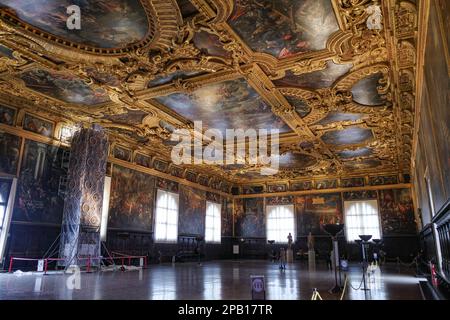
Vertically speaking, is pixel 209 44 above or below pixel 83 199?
above

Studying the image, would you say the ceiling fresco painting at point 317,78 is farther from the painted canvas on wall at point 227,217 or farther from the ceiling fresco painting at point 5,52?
the painted canvas on wall at point 227,217

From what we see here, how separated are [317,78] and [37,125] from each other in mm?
11090

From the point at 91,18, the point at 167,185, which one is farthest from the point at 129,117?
the point at 167,185

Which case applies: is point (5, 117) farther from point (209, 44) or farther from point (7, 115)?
point (209, 44)

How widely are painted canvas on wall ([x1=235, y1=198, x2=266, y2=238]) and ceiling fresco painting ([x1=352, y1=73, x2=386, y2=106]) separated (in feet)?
56.0

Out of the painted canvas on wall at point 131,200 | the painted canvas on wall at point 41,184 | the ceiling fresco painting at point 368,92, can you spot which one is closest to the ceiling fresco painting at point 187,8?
the ceiling fresco painting at point 368,92

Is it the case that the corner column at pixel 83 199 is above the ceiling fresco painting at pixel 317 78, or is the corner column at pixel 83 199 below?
below

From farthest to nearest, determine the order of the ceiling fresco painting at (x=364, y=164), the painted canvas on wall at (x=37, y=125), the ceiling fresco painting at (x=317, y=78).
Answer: the ceiling fresco painting at (x=364, y=164), the painted canvas on wall at (x=37, y=125), the ceiling fresco painting at (x=317, y=78)

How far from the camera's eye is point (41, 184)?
1352cm

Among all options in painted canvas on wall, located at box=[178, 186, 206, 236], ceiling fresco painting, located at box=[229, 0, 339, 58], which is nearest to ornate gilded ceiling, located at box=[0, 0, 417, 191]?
ceiling fresco painting, located at box=[229, 0, 339, 58]

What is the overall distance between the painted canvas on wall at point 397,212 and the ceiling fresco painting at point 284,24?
18.4 metres

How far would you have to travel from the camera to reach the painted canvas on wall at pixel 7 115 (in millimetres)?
12320
